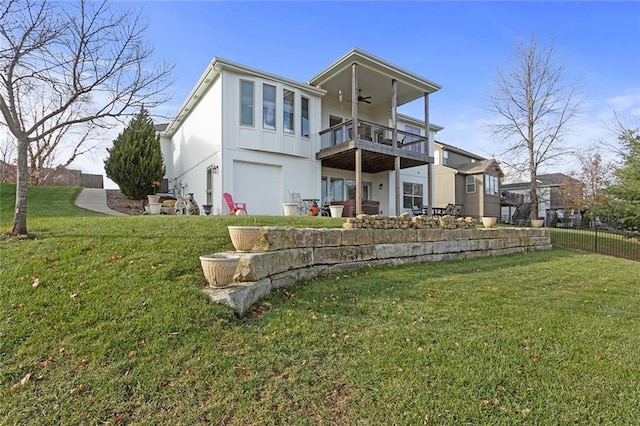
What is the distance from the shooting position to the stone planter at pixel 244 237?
168 inches

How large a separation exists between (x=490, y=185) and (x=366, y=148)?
581 inches

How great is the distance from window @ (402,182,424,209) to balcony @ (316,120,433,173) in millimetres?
1758

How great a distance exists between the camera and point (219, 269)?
11.6 ft

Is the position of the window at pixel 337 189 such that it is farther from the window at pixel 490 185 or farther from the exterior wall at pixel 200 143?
the window at pixel 490 185

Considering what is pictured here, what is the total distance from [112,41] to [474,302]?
25.3ft

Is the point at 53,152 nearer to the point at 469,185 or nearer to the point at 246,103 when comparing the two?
the point at 246,103

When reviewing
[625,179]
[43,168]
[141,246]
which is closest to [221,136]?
[141,246]

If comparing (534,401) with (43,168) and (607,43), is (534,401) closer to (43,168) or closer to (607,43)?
(607,43)

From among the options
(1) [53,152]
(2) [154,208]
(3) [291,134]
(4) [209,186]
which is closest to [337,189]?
(3) [291,134]

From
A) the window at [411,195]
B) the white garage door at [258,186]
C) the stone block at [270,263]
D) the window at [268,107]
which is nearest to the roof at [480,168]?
the window at [411,195]

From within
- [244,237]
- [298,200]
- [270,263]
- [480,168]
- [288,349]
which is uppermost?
[480,168]

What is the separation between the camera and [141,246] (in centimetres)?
459

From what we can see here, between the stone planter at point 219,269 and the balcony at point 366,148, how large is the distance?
26.0ft

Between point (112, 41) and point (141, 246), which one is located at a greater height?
point (112, 41)
